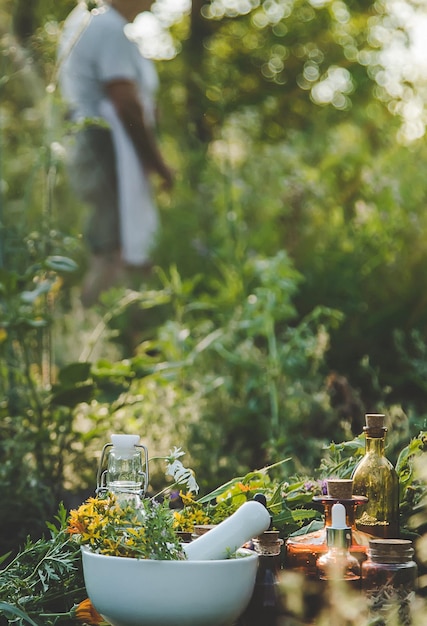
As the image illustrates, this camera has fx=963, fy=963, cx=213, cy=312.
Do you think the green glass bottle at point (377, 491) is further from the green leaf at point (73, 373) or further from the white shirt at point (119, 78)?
the white shirt at point (119, 78)

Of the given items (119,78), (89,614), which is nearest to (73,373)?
(89,614)

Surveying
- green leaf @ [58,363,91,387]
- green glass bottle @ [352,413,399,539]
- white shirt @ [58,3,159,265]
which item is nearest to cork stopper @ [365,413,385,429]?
green glass bottle @ [352,413,399,539]

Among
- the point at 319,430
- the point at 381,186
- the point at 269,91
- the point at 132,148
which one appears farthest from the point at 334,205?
the point at 269,91

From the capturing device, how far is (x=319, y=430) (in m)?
2.88

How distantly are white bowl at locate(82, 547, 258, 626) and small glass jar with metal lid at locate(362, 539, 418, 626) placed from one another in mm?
167

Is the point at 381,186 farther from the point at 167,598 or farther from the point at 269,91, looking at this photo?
the point at 269,91

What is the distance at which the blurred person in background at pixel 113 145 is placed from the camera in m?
4.27

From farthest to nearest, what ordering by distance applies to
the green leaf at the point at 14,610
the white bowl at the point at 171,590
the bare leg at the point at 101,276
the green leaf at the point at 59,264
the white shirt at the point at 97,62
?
1. the bare leg at the point at 101,276
2. the white shirt at the point at 97,62
3. the green leaf at the point at 59,264
4. the green leaf at the point at 14,610
5. the white bowl at the point at 171,590

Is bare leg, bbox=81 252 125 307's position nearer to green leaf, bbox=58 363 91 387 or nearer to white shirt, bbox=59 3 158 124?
white shirt, bbox=59 3 158 124

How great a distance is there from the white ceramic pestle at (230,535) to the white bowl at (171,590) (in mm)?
37

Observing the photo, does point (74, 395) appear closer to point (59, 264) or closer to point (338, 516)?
point (59, 264)

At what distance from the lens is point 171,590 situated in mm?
1181

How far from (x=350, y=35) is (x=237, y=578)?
26.1ft

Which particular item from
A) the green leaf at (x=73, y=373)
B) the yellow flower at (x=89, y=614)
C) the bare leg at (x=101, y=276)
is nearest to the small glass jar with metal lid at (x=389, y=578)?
the yellow flower at (x=89, y=614)
